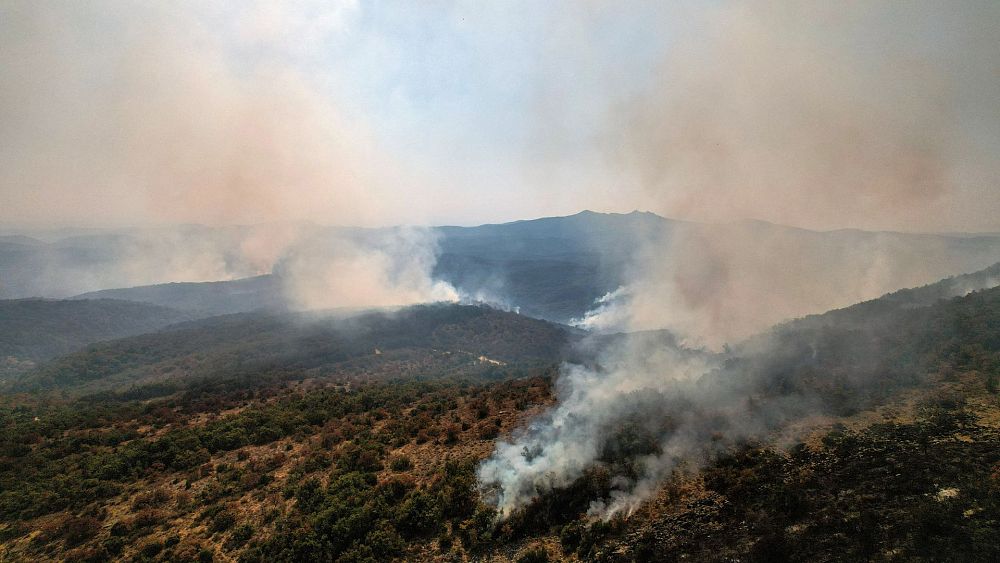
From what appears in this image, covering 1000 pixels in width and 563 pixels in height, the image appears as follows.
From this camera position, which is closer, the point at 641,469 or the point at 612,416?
the point at 641,469

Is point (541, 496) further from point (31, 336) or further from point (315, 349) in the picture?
point (31, 336)

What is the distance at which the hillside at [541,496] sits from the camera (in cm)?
1672

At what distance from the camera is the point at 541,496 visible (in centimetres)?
2159

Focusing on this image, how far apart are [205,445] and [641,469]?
34.9 m

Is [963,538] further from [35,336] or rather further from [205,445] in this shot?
[35,336]

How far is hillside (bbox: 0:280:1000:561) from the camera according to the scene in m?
16.7

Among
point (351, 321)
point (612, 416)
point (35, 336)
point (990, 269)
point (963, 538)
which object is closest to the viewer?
point (963, 538)

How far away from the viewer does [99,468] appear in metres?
29.3

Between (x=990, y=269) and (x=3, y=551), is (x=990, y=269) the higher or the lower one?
Answer: the higher one

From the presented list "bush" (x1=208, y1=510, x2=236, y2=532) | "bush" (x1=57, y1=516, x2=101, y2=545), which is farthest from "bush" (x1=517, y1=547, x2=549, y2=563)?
"bush" (x1=57, y1=516, x2=101, y2=545)

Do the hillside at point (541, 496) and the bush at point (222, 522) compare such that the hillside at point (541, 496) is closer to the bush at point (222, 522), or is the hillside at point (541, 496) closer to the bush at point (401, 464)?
the bush at point (222, 522)

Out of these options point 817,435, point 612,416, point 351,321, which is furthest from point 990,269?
point 351,321

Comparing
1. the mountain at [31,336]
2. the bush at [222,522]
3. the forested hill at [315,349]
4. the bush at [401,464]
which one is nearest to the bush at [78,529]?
the bush at [222,522]

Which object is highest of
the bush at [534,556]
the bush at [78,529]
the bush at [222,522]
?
the bush at [78,529]
